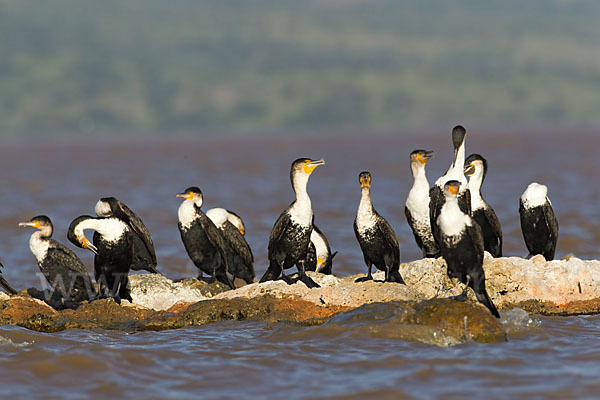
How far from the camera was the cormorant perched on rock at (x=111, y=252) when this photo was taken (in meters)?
9.16

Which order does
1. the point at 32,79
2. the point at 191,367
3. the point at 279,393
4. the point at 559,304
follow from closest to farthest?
the point at 279,393
the point at 191,367
the point at 559,304
the point at 32,79

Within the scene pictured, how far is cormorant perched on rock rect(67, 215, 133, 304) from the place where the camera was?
9.16 metres

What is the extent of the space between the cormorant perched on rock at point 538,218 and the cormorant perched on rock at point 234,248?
3.00 metres

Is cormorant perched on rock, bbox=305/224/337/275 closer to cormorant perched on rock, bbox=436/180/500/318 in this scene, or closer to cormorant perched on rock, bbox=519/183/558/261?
cormorant perched on rock, bbox=519/183/558/261

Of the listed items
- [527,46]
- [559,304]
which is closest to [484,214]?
[559,304]

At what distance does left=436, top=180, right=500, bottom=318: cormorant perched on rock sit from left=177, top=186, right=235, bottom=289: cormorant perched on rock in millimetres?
2823

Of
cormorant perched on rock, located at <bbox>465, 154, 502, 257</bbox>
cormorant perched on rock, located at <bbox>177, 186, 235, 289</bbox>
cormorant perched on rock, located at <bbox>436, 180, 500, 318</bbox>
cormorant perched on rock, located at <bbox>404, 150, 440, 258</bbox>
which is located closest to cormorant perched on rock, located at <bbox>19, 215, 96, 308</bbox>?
cormorant perched on rock, located at <bbox>177, 186, 235, 289</bbox>

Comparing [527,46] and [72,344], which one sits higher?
[527,46]

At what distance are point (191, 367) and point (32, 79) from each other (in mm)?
162900

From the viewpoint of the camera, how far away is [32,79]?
532ft

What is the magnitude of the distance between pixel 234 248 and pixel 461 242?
126 inches

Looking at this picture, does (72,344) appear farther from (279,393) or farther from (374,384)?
(374,384)

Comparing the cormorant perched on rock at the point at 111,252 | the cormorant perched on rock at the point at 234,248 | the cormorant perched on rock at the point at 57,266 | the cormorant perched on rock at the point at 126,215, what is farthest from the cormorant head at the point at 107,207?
the cormorant perched on rock at the point at 234,248

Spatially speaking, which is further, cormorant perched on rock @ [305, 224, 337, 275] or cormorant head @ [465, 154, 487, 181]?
cormorant perched on rock @ [305, 224, 337, 275]
